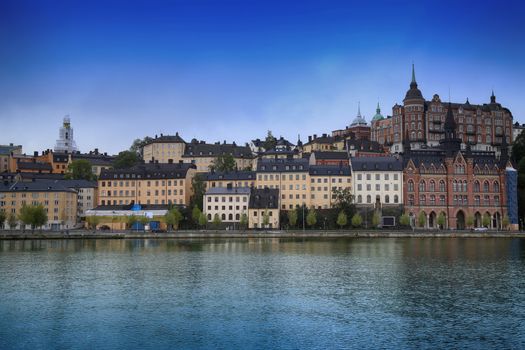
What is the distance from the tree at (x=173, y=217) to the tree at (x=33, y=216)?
66.0ft

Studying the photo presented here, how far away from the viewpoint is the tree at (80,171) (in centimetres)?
13775

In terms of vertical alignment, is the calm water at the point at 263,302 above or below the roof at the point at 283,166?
below

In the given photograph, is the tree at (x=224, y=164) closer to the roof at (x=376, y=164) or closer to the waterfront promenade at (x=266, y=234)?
the roof at (x=376, y=164)

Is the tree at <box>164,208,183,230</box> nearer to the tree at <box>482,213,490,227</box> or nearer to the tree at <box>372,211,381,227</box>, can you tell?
the tree at <box>372,211,381,227</box>

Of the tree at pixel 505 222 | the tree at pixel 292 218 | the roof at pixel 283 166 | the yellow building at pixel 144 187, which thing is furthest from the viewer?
the yellow building at pixel 144 187

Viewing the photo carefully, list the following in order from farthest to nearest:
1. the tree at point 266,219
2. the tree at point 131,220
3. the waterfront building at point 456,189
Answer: the waterfront building at point 456,189 < the tree at point 131,220 < the tree at point 266,219

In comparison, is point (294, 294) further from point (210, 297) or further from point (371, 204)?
point (371, 204)

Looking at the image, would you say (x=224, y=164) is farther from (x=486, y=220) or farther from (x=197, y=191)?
(x=486, y=220)

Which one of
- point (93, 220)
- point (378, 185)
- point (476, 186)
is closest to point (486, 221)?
point (476, 186)

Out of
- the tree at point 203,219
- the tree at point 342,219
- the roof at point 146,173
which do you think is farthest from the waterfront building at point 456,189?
the roof at point 146,173

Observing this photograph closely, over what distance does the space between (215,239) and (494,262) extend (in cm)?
4689

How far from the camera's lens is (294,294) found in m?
39.1

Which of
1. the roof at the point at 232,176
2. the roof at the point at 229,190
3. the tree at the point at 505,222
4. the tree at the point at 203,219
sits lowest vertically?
the tree at the point at 505,222

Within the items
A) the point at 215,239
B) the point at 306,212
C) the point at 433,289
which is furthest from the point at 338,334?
the point at 306,212
